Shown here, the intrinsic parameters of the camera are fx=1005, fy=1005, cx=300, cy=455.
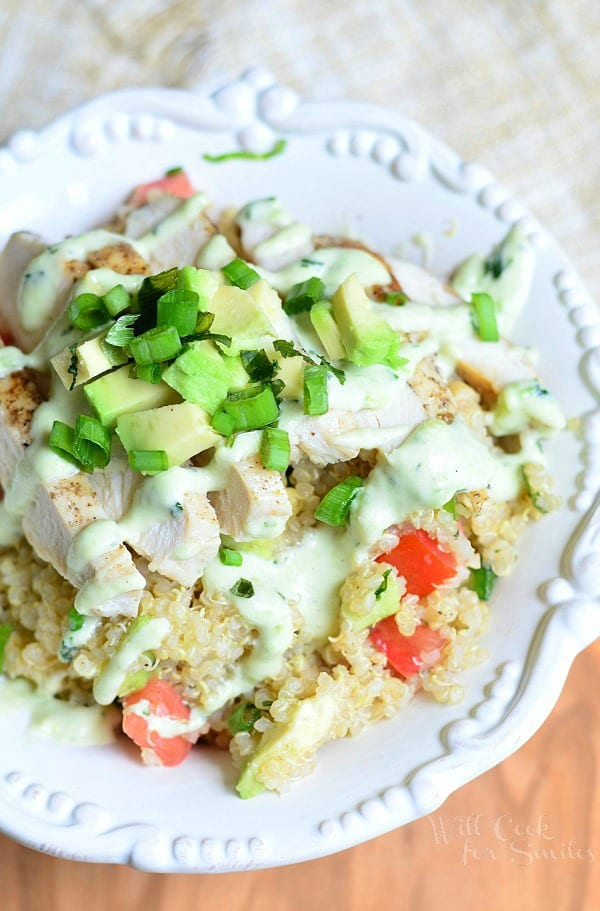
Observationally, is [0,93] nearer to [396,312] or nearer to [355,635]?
[396,312]

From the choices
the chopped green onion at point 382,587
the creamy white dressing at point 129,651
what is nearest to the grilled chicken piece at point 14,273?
the creamy white dressing at point 129,651

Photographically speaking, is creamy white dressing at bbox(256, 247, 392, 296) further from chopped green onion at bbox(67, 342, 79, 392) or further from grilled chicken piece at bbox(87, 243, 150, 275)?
chopped green onion at bbox(67, 342, 79, 392)

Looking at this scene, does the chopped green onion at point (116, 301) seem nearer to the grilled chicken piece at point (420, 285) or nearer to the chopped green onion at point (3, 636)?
the grilled chicken piece at point (420, 285)

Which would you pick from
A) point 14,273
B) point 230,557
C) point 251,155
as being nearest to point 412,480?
point 230,557

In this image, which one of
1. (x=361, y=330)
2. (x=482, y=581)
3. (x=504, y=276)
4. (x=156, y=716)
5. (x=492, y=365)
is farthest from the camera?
(x=504, y=276)

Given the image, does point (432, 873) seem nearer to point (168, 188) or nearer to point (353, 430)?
point (353, 430)

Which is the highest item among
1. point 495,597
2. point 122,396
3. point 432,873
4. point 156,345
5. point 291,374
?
point 156,345

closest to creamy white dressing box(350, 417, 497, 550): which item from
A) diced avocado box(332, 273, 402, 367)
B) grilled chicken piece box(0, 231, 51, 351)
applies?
diced avocado box(332, 273, 402, 367)
